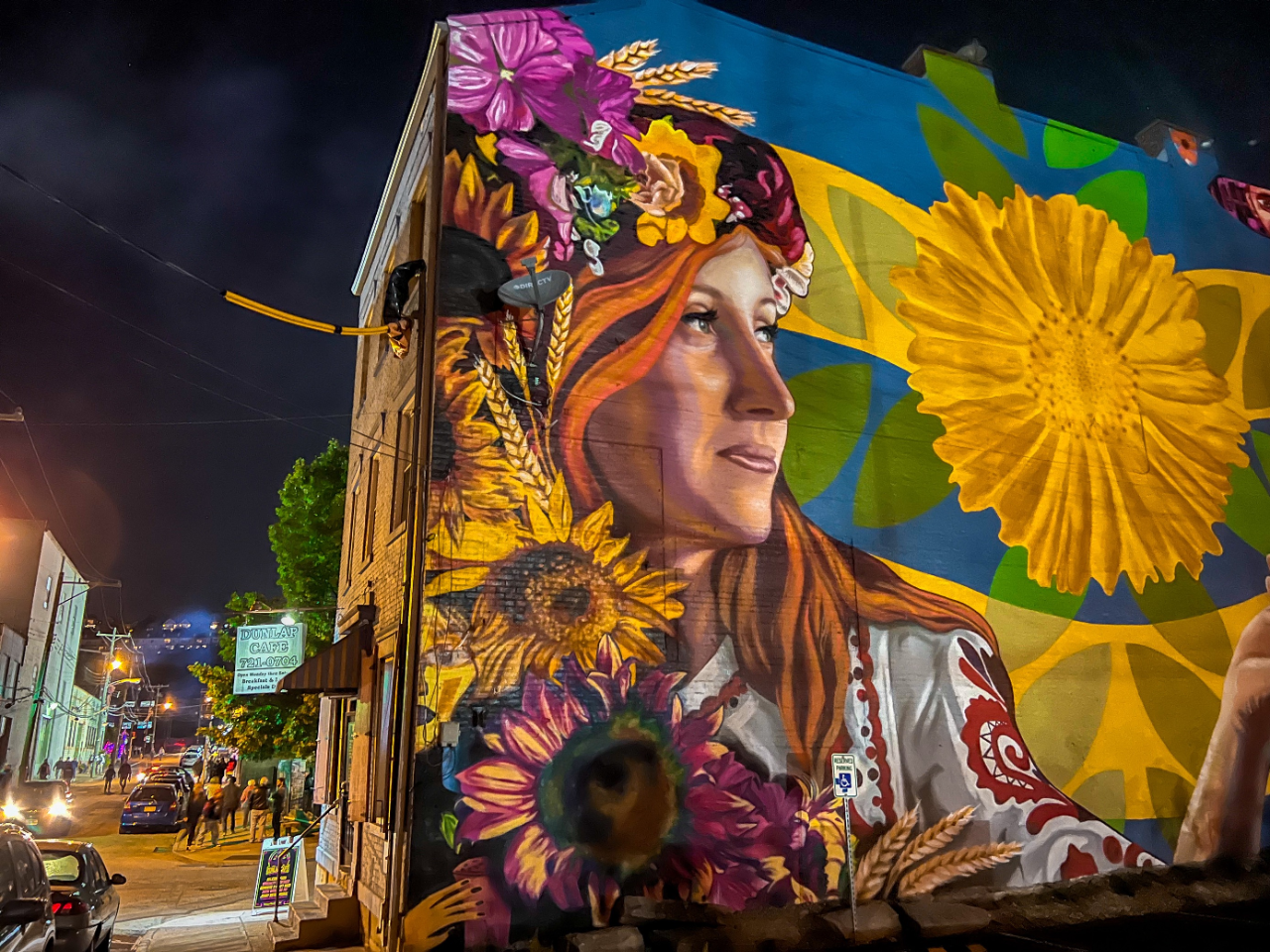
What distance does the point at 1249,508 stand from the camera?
617 inches

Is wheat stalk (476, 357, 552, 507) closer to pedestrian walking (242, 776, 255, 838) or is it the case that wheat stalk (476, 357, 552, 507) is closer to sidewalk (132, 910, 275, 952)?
sidewalk (132, 910, 275, 952)

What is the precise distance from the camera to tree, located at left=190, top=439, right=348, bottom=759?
89.0ft

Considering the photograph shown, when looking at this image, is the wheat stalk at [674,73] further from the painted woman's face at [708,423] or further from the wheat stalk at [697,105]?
the painted woman's face at [708,423]

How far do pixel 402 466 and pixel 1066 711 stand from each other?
10224 millimetres

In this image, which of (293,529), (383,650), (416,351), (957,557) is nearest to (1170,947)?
(957,557)

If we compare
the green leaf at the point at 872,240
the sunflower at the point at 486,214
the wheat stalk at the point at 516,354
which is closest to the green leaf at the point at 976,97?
the green leaf at the point at 872,240

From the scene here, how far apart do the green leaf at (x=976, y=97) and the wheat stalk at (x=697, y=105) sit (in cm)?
429

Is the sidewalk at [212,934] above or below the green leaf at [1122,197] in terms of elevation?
below

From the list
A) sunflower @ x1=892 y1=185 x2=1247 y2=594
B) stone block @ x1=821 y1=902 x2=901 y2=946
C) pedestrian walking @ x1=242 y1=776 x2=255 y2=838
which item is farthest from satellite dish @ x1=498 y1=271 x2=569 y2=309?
pedestrian walking @ x1=242 y1=776 x2=255 y2=838

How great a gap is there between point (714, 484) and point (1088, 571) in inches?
262

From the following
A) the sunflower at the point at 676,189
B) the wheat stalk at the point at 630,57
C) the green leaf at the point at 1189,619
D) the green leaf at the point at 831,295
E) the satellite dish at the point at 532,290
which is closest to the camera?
the satellite dish at the point at 532,290

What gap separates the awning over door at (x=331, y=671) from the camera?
11.6 m

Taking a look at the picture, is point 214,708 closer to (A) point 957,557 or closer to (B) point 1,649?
(B) point 1,649

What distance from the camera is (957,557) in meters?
13.2
